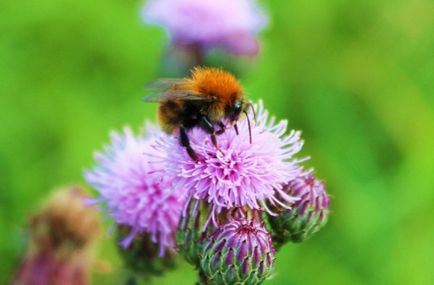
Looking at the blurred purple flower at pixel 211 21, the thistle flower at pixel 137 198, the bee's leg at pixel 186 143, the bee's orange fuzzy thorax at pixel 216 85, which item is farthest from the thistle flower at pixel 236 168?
the blurred purple flower at pixel 211 21

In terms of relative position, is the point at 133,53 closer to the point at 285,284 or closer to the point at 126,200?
the point at 285,284

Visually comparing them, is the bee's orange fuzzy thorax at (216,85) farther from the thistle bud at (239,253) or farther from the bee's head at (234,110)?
the thistle bud at (239,253)

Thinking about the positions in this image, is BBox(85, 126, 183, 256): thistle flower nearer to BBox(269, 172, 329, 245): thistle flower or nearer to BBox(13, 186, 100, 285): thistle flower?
BBox(269, 172, 329, 245): thistle flower

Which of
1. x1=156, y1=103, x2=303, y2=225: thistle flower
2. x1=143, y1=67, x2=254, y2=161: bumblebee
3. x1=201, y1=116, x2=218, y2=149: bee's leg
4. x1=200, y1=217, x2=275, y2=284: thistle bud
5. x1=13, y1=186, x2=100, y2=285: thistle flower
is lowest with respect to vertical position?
x1=200, y1=217, x2=275, y2=284: thistle bud

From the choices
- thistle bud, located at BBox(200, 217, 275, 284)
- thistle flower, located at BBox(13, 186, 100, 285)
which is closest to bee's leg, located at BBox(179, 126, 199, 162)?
thistle bud, located at BBox(200, 217, 275, 284)

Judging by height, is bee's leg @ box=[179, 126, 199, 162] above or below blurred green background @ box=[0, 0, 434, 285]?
below

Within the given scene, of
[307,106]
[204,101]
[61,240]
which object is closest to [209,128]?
[204,101]
